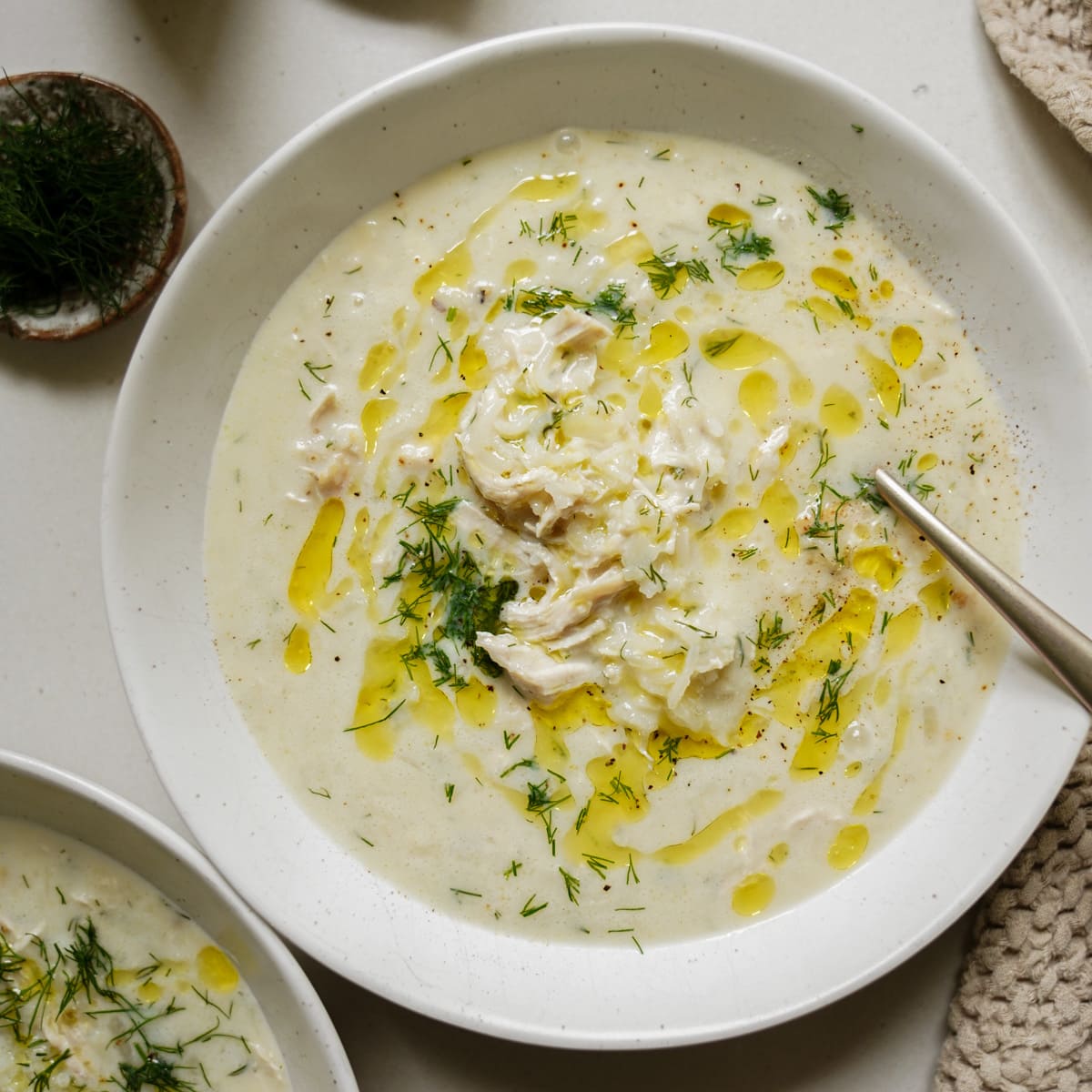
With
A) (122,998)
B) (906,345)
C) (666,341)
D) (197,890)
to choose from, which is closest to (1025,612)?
(906,345)

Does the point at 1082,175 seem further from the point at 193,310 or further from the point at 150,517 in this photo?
the point at 150,517

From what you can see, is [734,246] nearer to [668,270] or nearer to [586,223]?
[668,270]

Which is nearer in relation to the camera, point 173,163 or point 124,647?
point 124,647

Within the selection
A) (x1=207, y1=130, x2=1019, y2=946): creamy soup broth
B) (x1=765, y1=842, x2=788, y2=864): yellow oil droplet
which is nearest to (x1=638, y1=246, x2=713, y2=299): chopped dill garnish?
(x1=207, y1=130, x2=1019, y2=946): creamy soup broth

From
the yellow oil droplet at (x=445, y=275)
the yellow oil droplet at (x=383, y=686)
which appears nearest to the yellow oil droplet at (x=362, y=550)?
the yellow oil droplet at (x=383, y=686)

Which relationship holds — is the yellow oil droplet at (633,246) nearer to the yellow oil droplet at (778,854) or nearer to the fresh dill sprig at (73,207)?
the fresh dill sprig at (73,207)

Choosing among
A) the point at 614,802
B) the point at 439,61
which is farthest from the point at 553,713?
the point at 439,61

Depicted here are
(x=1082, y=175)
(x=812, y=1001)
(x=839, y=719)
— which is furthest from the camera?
(x=1082, y=175)
